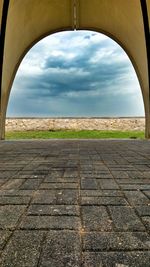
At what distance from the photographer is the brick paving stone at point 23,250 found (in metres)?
1.34

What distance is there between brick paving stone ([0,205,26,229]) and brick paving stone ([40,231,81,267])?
0.32 m

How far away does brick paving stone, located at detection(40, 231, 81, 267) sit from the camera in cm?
134

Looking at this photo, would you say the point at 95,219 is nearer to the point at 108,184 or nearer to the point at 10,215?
the point at 10,215

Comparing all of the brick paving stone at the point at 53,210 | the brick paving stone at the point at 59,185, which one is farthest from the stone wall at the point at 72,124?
the brick paving stone at the point at 53,210

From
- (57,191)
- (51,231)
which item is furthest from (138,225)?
(57,191)

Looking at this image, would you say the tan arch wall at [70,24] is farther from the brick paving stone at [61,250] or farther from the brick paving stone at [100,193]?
the brick paving stone at [61,250]

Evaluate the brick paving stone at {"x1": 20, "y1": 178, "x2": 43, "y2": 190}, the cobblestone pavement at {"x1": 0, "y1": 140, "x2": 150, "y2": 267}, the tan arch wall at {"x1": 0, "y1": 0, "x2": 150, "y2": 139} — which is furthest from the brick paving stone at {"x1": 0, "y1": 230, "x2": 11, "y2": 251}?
the tan arch wall at {"x1": 0, "y1": 0, "x2": 150, "y2": 139}

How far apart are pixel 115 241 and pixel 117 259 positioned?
206 millimetres

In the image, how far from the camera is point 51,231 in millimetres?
1721

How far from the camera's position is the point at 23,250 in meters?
1.47

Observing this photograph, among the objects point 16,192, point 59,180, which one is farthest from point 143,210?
point 59,180

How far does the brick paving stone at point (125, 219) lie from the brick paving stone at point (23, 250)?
0.54 meters

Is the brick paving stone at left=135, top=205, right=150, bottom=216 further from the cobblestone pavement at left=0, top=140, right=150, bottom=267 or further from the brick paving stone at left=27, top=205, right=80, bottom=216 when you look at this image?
the brick paving stone at left=27, top=205, right=80, bottom=216

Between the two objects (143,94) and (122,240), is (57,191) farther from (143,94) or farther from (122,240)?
(143,94)
